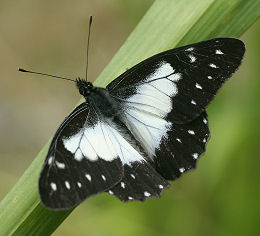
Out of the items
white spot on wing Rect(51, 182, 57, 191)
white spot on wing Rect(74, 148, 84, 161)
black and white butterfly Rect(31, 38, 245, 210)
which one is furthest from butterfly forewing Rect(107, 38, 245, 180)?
white spot on wing Rect(51, 182, 57, 191)

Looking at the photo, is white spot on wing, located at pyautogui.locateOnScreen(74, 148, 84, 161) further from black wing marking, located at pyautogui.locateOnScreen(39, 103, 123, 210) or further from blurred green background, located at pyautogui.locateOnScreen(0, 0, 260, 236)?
blurred green background, located at pyautogui.locateOnScreen(0, 0, 260, 236)

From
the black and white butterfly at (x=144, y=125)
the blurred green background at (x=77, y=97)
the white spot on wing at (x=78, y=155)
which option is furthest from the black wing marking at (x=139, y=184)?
the blurred green background at (x=77, y=97)

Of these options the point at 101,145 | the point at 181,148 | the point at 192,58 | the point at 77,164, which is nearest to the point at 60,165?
the point at 77,164

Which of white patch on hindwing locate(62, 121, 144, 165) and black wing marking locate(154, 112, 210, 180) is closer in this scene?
white patch on hindwing locate(62, 121, 144, 165)

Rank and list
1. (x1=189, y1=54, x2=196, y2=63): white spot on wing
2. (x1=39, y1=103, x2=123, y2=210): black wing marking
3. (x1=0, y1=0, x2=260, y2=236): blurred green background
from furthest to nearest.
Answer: (x1=0, y1=0, x2=260, y2=236): blurred green background
(x1=189, y1=54, x2=196, y2=63): white spot on wing
(x1=39, y1=103, x2=123, y2=210): black wing marking

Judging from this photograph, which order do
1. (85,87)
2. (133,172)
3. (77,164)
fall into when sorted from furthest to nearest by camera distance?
1. (85,87)
2. (133,172)
3. (77,164)

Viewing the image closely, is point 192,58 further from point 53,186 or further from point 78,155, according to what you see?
point 53,186

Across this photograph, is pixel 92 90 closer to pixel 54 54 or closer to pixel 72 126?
pixel 72 126
